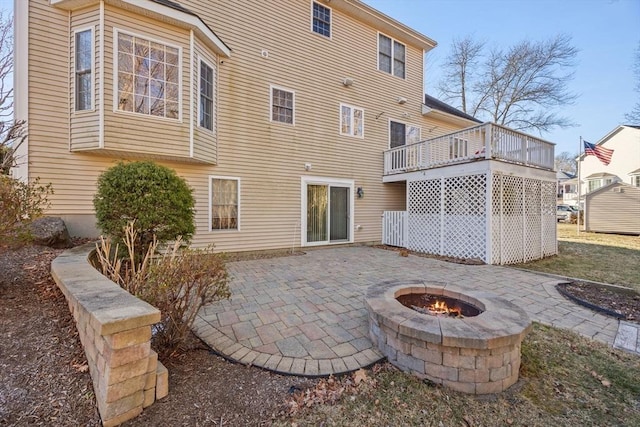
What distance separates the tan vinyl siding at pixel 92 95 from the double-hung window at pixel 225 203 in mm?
2631

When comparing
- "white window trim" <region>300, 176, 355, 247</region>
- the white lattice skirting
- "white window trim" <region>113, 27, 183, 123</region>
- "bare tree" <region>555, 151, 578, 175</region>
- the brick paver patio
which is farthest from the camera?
"bare tree" <region>555, 151, 578, 175</region>

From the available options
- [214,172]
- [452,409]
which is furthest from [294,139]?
[452,409]

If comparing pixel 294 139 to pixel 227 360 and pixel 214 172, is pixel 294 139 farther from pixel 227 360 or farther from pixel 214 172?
pixel 227 360

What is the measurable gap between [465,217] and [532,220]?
2.33m

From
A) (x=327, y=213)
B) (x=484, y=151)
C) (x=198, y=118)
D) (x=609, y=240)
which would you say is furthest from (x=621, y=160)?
(x=198, y=118)

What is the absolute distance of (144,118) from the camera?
19.1 ft

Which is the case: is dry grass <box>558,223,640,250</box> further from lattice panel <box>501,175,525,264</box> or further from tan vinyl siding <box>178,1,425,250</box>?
tan vinyl siding <box>178,1,425,250</box>

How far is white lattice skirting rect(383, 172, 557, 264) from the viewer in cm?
694

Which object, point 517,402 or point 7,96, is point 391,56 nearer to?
point 7,96

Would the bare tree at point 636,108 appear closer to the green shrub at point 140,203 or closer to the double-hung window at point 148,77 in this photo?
the double-hung window at point 148,77

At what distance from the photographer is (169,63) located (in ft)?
19.8

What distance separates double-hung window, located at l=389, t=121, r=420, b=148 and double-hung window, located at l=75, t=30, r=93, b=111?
9274mm

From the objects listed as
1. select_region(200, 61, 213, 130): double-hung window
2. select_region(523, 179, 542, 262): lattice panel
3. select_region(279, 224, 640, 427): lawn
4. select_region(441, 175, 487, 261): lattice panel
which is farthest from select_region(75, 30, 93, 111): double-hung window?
select_region(523, 179, 542, 262): lattice panel

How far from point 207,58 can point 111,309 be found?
7020 millimetres
